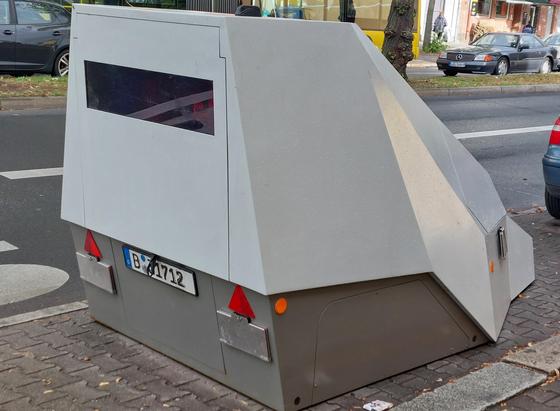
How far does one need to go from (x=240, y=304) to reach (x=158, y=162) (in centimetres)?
80

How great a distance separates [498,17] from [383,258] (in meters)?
49.8

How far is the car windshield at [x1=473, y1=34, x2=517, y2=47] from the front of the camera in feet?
89.3

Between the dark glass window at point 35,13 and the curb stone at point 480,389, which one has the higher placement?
the dark glass window at point 35,13

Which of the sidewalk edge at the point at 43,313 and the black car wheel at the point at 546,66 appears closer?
the sidewalk edge at the point at 43,313

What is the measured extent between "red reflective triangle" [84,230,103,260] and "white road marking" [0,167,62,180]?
171 inches

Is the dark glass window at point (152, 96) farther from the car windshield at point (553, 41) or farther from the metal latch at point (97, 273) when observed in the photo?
the car windshield at point (553, 41)

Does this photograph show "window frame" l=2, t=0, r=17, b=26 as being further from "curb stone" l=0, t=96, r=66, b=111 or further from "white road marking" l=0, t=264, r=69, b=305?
"white road marking" l=0, t=264, r=69, b=305

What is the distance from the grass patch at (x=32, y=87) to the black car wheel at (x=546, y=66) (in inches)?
774

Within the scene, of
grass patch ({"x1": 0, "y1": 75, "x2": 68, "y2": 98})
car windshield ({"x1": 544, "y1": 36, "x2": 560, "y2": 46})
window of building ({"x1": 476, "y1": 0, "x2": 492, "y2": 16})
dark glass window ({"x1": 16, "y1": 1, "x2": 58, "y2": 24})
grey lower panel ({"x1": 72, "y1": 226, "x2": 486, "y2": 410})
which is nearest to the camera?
grey lower panel ({"x1": 72, "y1": 226, "x2": 486, "y2": 410})

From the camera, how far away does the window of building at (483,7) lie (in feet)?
158

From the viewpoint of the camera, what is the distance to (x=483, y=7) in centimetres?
4853

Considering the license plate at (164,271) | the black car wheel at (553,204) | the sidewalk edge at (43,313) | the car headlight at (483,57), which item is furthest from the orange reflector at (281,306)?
the car headlight at (483,57)

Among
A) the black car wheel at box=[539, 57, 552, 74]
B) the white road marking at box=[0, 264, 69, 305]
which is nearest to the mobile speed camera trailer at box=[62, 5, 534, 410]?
the white road marking at box=[0, 264, 69, 305]

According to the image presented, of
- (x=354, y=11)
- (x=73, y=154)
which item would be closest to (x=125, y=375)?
(x=73, y=154)
